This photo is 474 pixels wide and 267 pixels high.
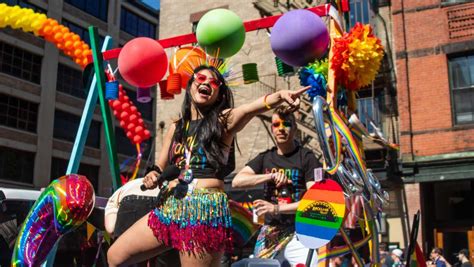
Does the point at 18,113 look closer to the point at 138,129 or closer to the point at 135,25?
the point at 135,25

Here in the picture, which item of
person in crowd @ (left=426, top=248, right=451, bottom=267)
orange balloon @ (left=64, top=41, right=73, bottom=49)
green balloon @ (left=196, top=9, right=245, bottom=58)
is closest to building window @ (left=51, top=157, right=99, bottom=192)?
orange balloon @ (left=64, top=41, right=73, bottom=49)

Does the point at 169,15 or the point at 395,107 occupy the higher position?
the point at 169,15

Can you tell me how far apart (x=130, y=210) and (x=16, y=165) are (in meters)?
24.3

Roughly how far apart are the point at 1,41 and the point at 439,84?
21.6 metres

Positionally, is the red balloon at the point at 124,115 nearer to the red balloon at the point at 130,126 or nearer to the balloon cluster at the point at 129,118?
the balloon cluster at the point at 129,118

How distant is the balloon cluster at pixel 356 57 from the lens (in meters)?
4.70

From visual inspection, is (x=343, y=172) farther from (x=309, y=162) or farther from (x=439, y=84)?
(x=439, y=84)

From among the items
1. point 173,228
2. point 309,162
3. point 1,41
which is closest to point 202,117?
point 173,228

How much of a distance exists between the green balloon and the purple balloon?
2.68 ft

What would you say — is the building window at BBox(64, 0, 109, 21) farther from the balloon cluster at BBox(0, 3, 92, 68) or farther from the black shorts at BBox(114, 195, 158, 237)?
the black shorts at BBox(114, 195, 158, 237)

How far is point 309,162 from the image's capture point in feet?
14.4

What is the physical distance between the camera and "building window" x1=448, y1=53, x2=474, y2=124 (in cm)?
1327

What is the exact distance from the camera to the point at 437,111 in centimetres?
1341

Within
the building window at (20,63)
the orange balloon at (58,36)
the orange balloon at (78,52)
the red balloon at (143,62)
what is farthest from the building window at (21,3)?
the red balloon at (143,62)
